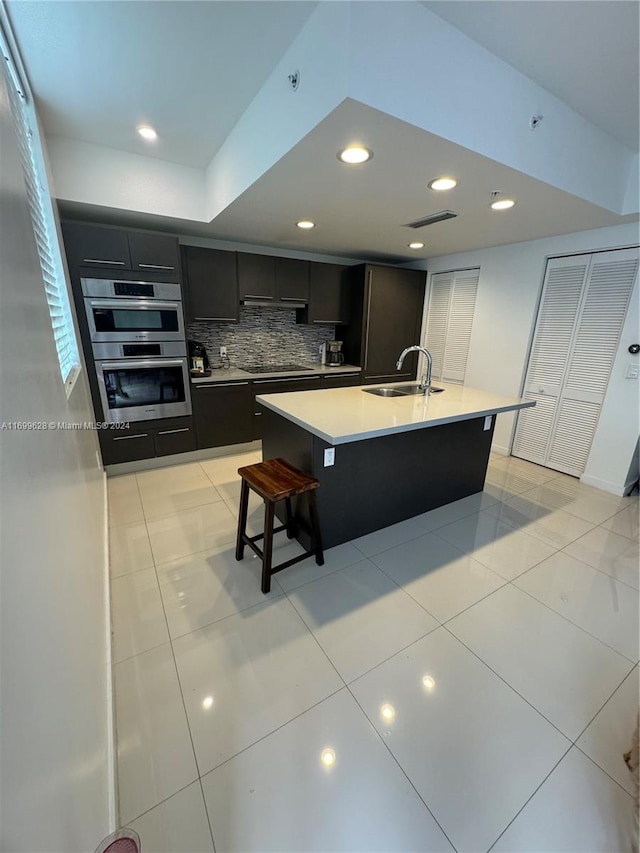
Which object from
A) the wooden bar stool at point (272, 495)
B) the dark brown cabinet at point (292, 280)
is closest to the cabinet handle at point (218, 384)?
the dark brown cabinet at point (292, 280)

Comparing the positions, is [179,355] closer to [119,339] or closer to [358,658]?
[119,339]

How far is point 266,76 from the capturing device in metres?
1.74

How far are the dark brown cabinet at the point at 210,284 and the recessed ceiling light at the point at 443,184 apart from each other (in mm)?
2174

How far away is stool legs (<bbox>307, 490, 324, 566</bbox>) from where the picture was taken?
77.5 inches

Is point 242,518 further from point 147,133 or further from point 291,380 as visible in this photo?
point 147,133

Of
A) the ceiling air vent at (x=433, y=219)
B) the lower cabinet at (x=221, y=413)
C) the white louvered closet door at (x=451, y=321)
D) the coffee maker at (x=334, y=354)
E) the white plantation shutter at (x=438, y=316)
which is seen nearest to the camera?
the ceiling air vent at (x=433, y=219)

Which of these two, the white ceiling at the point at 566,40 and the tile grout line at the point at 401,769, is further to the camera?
the white ceiling at the point at 566,40

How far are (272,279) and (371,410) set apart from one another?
2368 millimetres

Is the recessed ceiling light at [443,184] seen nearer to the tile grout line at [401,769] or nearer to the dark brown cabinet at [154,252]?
the dark brown cabinet at [154,252]

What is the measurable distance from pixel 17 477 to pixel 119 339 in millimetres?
2674

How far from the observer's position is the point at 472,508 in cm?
282

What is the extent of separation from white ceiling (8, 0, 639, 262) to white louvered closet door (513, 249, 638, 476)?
0.50 metres

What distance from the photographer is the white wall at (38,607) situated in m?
0.51

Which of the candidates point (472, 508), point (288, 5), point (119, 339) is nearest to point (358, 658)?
point (472, 508)
